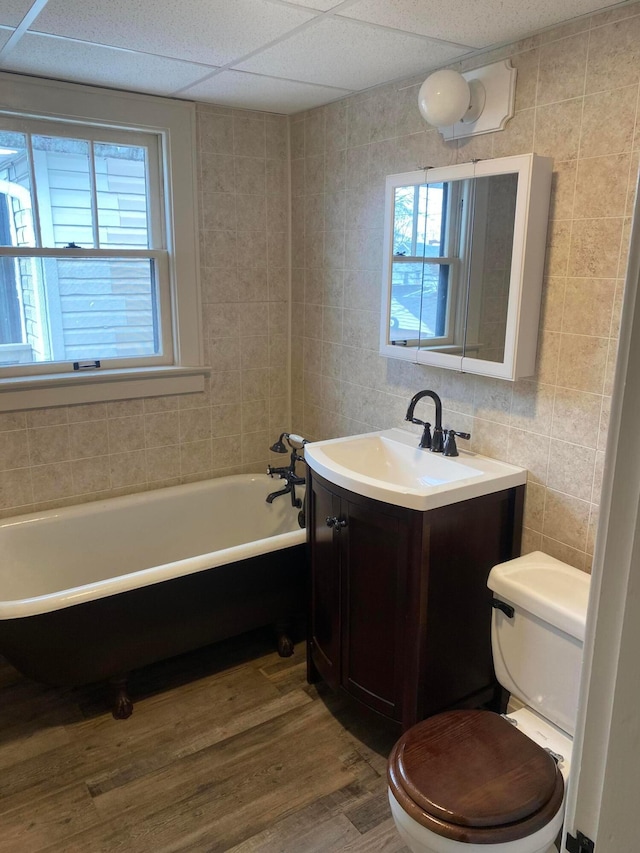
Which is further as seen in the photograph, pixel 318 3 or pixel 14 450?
pixel 14 450

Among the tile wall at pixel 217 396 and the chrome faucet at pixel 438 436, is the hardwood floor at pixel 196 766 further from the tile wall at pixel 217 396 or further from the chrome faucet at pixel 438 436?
the chrome faucet at pixel 438 436

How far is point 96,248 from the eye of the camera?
291 cm

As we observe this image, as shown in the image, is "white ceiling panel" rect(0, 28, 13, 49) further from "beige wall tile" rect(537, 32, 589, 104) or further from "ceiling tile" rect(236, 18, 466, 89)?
"beige wall tile" rect(537, 32, 589, 104)

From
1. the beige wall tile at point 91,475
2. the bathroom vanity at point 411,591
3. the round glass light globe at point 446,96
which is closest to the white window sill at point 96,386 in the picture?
the beige wall tile at point 91,475

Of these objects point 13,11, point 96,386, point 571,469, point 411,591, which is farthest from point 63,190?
point 571,469

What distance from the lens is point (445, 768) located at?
1.64 m

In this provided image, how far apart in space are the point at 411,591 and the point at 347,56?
1815 mm

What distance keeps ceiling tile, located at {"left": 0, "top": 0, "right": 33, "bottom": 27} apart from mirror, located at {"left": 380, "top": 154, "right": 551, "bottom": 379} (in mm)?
1302

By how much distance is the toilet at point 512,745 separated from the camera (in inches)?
59.2

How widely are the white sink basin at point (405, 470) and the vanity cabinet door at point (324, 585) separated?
0.39 feet

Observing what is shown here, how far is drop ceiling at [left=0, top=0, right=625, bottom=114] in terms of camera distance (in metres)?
1.84

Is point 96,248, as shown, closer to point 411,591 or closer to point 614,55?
point 411,591

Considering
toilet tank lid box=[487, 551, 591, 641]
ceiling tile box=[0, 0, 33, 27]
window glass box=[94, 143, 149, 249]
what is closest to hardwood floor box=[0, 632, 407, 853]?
toilet tank lid box=[487, 551, 591, 641]

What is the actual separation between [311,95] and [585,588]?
2.23 meters
